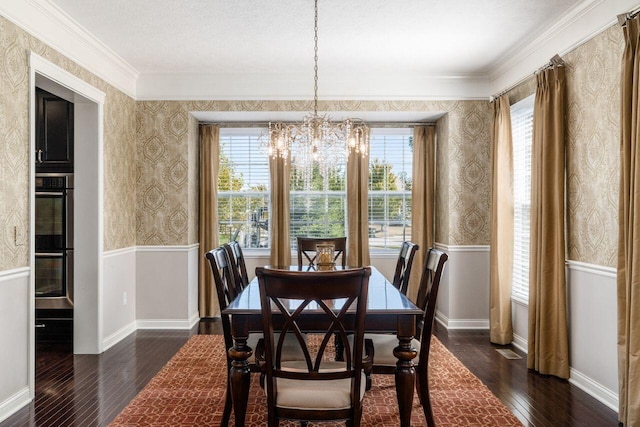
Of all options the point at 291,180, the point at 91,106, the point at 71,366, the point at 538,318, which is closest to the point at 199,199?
the point at 291,180

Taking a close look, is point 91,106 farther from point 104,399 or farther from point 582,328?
point 582,328

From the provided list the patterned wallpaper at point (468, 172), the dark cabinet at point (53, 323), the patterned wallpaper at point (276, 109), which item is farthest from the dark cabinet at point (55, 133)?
the patterned wallpaper at point (468, 172)

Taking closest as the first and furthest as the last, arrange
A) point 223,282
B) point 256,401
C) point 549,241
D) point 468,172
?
point 223,282 < point 256,401 < point 549,241 < point 468,172

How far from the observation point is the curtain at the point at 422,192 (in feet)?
17.3

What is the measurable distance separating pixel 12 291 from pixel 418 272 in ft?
13.5

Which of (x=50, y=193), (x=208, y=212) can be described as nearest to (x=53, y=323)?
(x=50, y=193)

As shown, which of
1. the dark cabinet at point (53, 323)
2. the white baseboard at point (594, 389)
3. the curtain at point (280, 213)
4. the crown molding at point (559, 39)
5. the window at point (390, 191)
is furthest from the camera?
the window at point (390, 191)

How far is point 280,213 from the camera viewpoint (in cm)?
535

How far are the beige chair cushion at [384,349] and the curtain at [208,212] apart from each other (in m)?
3.05

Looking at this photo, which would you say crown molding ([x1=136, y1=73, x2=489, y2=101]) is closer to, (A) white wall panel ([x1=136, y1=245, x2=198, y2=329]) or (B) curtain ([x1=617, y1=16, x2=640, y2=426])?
(A) white wall panel ([x1=136, y1=245, x2=198, y2=329])

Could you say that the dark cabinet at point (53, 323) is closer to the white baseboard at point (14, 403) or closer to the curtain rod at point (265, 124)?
the white baseboard at point (14, 403)

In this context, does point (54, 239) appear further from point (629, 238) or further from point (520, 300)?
point (629, 238)

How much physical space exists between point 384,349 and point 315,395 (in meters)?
0.72

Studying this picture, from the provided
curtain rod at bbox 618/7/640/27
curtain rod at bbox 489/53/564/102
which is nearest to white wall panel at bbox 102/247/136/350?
curtain rod at bbox 489/53/564/102
